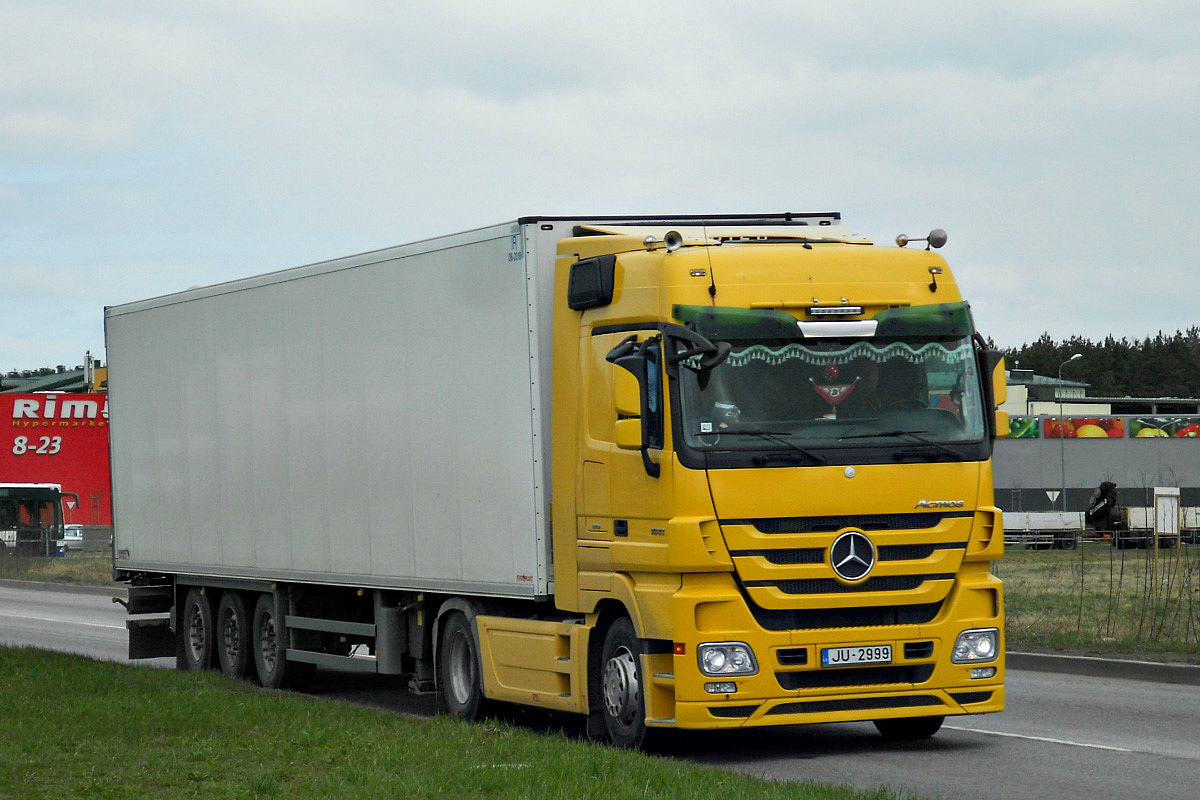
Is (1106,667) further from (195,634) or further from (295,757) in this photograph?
(195,634)

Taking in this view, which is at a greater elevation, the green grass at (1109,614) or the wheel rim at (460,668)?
the wheel rim at (460,668)

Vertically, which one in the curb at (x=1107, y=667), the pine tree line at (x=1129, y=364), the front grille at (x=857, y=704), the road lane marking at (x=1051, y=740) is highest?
the pine tree line at (x=1129, y=364)

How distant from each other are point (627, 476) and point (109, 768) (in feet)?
12.3

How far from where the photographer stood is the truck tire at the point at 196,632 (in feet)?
62.0

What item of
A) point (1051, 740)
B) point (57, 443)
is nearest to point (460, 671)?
point (1051, 740)

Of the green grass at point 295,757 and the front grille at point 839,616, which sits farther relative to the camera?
the front grille at point 839,616

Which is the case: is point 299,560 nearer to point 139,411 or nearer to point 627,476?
point 139,411

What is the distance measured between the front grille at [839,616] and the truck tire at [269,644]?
7399 mm

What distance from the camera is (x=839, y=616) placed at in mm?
11125

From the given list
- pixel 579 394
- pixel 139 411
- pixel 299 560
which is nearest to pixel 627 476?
pixel 579 394

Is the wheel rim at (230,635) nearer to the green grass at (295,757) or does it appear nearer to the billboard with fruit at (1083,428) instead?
the green grass at (295,757)

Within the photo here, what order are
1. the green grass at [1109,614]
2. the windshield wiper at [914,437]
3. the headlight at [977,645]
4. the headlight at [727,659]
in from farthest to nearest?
the green grass at [1109,614]
the headlight at [977,645]
the windshield wiper at [914,437]
the headlight at [727,659]

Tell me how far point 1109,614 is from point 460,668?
11.5 meters

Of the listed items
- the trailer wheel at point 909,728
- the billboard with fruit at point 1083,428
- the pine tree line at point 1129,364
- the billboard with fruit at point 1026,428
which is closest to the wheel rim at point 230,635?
the trailer wheel at point 909,728
